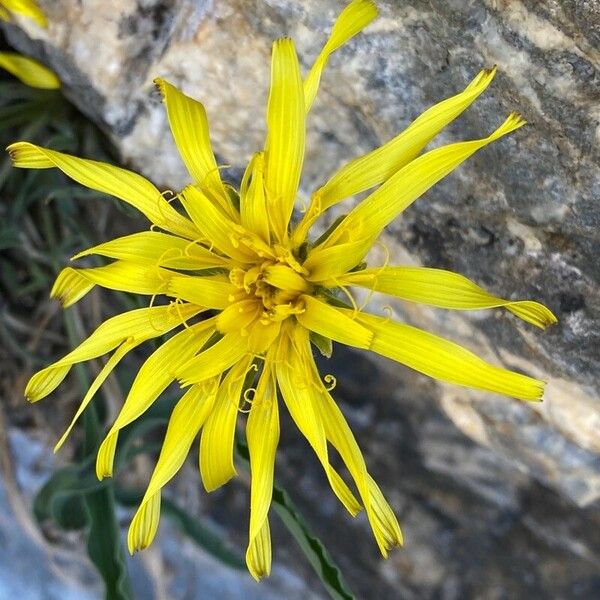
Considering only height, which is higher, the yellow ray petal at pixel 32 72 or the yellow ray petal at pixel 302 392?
the yellow ray petal at pixel 302 392

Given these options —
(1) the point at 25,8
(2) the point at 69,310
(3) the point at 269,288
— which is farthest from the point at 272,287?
(2) the point at 69,310

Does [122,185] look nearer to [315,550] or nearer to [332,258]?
[332,258]

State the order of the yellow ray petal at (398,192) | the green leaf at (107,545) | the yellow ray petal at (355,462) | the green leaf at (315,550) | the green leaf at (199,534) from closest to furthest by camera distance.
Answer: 1. the yellow ray petal at (398,192)
2. the yellow ray petal at (355,462)
3. the green leaf at (315,550)
4. the green leaf at (107,545)
5. the green leaf at (199,534)

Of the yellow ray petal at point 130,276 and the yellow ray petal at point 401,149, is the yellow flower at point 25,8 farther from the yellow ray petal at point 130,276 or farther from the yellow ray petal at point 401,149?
the yellow ray petal at point 401,149

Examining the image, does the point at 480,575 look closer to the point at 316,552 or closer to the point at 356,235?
the point at 316,552

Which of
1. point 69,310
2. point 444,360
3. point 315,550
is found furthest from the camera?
point 69,310

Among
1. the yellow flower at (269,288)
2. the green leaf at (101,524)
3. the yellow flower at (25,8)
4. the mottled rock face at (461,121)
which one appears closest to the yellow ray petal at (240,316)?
the yellow flower at (269,288)
